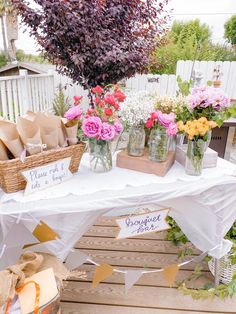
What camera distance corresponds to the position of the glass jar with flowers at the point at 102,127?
1.11 metres

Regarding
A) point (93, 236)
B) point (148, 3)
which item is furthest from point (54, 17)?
point (93, 236)

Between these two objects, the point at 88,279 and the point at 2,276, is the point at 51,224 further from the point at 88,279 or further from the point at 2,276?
the point at 88,279

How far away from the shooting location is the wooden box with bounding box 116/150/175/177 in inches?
47.8

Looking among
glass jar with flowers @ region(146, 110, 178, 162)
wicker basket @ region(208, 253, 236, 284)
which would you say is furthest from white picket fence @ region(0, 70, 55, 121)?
wicker basket @ region(208, 253, 236, 284)

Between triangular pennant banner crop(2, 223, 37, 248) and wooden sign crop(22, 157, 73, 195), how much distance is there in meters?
0.24

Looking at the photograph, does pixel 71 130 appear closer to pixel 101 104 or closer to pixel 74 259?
pixel 101 104

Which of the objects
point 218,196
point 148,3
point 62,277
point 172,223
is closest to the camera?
point 62,277

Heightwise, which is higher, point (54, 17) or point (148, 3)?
point (148, 3)

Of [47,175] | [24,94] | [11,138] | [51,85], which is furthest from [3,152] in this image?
[51,85]

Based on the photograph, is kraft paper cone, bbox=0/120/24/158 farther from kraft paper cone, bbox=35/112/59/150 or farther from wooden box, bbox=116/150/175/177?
wooden box, bbox=116/150/175/177

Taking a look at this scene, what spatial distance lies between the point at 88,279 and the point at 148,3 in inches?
113

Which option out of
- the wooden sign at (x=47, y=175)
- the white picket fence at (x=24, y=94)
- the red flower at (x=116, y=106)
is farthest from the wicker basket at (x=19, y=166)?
the white picket fence at (x=24, y=94)

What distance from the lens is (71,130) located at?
1.13 m

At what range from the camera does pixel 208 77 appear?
5207 mm
